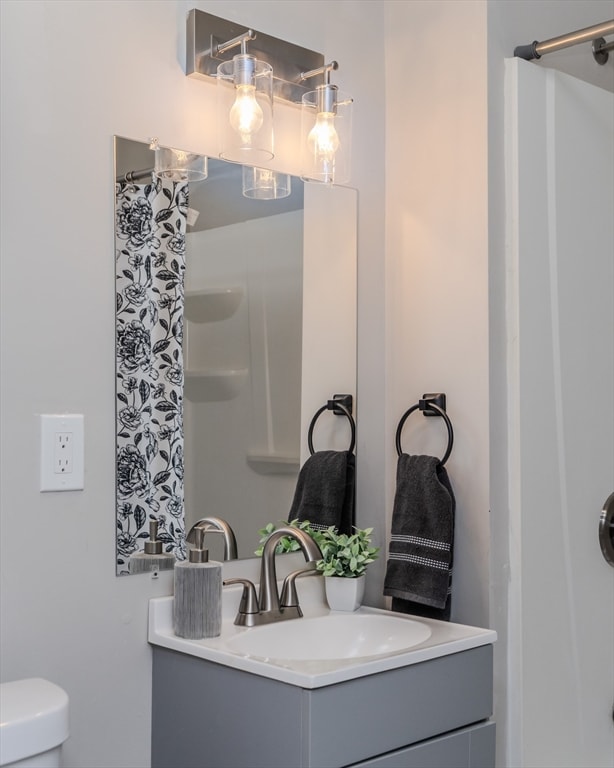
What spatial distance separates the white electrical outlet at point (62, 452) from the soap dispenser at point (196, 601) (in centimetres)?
24

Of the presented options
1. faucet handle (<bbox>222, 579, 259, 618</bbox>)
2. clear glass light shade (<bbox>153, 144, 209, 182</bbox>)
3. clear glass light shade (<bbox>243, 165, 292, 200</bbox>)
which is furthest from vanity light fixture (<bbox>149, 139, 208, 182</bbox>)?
faucet handle (<bbox>222, 579, 259, 618</bbox>)

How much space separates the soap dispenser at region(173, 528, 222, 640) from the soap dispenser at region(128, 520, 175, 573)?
4 centimetres

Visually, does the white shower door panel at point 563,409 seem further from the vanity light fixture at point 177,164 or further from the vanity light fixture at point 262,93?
the vanity light fixture at point 177,164

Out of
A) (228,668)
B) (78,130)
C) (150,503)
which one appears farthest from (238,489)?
(78,130)

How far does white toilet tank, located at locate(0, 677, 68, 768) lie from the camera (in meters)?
1.18

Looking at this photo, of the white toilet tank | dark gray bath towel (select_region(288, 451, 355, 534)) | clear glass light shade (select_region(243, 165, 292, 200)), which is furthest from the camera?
dark gray bath towel (select_region(288, 451, 355, 534))

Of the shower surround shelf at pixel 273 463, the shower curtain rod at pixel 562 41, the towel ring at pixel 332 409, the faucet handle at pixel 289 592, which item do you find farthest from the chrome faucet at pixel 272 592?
the shower curtain rod at pixel 562 41

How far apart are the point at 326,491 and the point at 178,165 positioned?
0.73m

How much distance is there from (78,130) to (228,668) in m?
0.92

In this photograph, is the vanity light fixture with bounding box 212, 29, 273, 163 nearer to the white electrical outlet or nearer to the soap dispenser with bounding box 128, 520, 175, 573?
the white electrical outlet

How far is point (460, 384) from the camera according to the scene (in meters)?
1.85

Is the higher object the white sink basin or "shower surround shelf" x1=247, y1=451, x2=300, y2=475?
"shower surround shelf" x1=247, y1=451, x2=300, y2=475

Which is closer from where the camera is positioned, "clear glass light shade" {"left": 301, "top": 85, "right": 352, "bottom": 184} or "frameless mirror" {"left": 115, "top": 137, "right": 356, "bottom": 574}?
"frameless mirror" {"left": 115, "top": 137, "right": 356, "bottom": 574}

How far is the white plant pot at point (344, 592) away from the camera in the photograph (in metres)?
1.82
